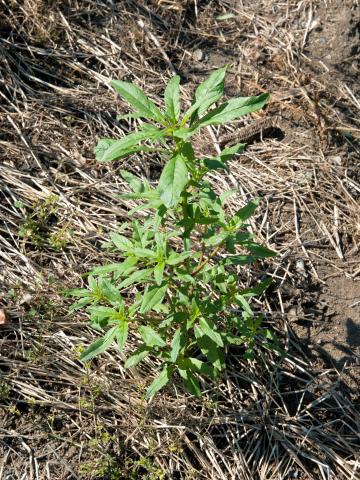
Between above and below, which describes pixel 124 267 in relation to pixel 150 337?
above

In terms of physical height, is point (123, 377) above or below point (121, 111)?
below

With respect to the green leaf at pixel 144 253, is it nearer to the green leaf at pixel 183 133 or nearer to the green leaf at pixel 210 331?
the green leaf at pixel 210 331

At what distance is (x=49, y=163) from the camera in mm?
4195

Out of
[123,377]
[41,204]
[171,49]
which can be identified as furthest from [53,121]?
[123,377]

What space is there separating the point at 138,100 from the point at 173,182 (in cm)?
46

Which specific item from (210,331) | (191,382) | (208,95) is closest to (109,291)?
(210,331)

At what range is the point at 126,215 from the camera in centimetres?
395

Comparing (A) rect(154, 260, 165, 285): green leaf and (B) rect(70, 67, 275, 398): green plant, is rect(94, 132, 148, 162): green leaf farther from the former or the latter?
(A) rect(154, 260, 165, 285): green leaf

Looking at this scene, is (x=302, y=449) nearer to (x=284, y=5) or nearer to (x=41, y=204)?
(x=41, y=204)

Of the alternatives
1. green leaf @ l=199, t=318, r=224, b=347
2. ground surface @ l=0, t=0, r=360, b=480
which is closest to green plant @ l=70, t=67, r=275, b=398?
green leaf @ l=199, t=318, r=224, b=347

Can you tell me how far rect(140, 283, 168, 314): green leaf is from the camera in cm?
278

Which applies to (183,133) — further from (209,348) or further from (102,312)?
(209,348)

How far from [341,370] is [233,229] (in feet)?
3.86

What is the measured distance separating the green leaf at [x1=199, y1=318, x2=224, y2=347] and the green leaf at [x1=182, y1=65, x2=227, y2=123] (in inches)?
35.7
